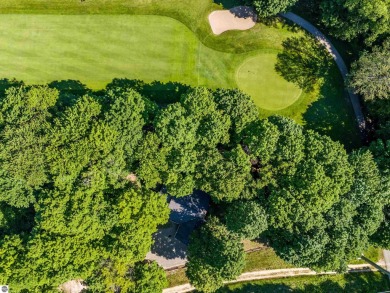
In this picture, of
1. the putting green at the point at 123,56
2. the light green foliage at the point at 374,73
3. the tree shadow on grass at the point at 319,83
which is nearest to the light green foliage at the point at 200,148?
the putting green at the point at 123,56

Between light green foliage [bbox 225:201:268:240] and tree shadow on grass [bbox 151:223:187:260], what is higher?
light green foliage [bbox 225:201:268:240]

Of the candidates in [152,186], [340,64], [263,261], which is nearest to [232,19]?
[340,64]

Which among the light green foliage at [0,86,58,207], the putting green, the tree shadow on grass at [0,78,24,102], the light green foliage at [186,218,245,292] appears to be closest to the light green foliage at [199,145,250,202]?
the light green foliage at [186,218,245,292]

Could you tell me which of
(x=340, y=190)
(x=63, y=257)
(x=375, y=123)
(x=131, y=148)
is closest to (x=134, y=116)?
(x=131, y=148)

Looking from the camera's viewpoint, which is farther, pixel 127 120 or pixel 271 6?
pixel 271 6

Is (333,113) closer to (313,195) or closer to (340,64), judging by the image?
(340,64)

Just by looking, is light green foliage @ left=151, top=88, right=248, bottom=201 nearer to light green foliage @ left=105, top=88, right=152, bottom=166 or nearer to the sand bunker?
light green foliage @ left=105, top=88, right=152, bottom=166
